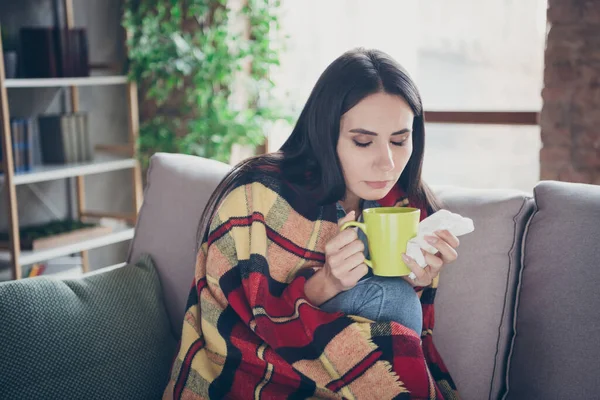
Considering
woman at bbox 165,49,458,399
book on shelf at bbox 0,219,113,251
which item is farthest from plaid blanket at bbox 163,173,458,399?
book on shelf at bbox 0,219,113,251

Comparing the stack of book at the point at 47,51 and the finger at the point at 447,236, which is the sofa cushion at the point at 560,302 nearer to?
the finger at the point at 447,236

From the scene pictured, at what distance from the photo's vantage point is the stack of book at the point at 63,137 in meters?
3.15

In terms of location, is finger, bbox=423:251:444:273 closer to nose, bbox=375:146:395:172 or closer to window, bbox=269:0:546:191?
nose, bbox=375:146:395:172

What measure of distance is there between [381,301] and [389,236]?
0.19 metres

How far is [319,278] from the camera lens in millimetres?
1337

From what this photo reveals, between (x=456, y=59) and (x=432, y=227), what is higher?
(x=456, y=59)

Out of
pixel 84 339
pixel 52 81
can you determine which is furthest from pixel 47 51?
pixel 84 339

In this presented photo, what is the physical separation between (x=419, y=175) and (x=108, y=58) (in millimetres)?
2618

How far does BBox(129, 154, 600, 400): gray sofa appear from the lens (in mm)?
1357

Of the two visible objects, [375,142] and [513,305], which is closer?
[375,142]

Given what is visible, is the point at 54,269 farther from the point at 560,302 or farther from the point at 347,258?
the point at 560,302

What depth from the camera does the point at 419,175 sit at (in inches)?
60.6

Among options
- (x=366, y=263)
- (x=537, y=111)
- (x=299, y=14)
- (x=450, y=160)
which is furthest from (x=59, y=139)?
(x=366, y=263)

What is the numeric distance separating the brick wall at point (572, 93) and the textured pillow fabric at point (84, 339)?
163 centimetres
